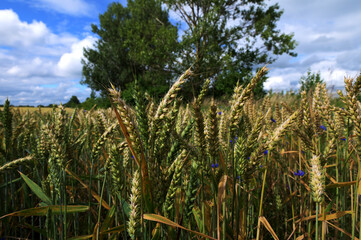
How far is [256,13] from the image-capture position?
21609 millimetres

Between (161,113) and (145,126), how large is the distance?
0.21 feet

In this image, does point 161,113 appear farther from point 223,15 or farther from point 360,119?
point 223,15

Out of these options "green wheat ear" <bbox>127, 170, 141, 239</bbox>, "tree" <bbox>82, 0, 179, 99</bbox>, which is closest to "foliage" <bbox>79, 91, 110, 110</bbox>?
"tree" <bbox>82, 0, 179, 99</bbox>

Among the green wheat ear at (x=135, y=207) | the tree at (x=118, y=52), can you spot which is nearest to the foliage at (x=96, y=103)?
the tree at (x=118, y=52)

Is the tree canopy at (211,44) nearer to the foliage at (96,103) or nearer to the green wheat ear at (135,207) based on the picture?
the foliage at (96,103)

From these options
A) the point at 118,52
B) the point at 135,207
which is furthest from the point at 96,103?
the point at 135,207

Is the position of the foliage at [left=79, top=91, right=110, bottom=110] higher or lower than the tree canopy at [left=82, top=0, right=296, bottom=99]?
lower

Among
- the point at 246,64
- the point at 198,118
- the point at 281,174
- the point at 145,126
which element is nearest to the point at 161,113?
the point at 145,126

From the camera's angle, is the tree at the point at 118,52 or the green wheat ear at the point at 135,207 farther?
the tree at the point at 118,52

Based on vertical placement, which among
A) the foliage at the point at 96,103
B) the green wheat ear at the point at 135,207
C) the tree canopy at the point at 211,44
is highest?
the tree canopy at the point at 211,44

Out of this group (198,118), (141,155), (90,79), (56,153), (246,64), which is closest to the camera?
(141,155)

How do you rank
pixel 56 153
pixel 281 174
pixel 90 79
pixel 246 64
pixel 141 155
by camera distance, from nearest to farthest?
pixel 141 155 < pixel 56 153 < pixel 281 174 < pixel 246 64 < pixel 90 79

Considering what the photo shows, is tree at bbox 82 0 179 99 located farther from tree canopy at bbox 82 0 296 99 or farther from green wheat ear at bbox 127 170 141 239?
green wheat ear at bbox 127 170 141 239

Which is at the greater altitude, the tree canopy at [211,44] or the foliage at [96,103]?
the tree canopy at [211,44]
